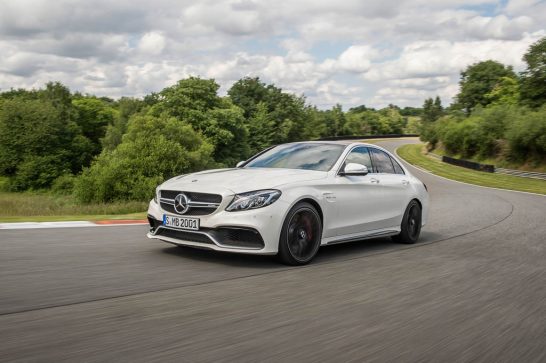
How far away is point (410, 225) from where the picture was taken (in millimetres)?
8812

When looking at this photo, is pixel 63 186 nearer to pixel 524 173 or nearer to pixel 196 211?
pixel 524 173

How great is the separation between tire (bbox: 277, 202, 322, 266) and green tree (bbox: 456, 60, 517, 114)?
93.5 m

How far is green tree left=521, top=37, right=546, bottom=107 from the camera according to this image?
198 ft

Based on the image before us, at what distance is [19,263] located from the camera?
18.4ft

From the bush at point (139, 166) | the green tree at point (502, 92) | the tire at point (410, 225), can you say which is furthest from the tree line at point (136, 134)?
the green tree at point (502, 92)

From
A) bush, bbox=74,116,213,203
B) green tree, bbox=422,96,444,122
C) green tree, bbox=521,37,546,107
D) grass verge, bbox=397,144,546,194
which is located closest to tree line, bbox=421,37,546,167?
green tree, bbox=521,37,546,107

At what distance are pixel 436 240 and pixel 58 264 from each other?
613 cm

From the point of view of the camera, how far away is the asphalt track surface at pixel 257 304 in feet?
11.2

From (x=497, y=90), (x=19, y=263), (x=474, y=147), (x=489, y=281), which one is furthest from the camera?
(x=497, y=90)

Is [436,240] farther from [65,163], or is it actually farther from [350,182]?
[65,163]

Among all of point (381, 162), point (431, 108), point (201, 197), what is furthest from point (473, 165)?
point (431, 108)

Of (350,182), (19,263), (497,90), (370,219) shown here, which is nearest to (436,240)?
(370,219)

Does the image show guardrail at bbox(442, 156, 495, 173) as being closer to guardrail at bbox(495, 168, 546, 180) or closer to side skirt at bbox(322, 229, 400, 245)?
guardrail at bbox(495, 168, 546, 180)

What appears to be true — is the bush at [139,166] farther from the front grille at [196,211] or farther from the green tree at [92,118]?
the green tree at [92,118]
